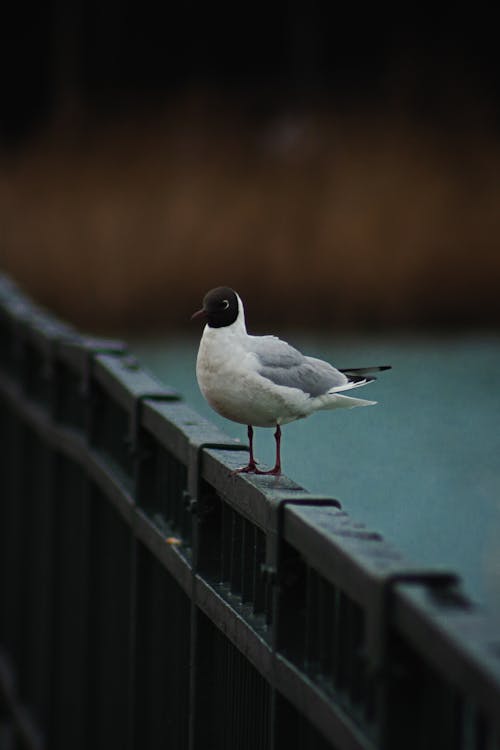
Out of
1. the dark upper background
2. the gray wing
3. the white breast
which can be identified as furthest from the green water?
the dark upper background

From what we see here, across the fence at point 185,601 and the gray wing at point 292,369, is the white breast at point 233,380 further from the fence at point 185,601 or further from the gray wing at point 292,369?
the fence at point 185,601

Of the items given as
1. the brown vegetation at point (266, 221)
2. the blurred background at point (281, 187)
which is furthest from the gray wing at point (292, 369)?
the brown vegetation at point (266, 221)

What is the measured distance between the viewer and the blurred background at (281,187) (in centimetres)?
1552

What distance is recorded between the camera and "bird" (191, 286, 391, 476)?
10.4 feet

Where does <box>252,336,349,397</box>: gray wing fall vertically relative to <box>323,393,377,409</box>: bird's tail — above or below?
above

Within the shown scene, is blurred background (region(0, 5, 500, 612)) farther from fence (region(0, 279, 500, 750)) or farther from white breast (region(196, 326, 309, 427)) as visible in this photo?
white breast (region(196, 326, 309, 427))

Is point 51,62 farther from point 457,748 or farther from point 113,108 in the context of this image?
point 457,748

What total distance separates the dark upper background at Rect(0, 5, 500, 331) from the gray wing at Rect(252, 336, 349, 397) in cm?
1315

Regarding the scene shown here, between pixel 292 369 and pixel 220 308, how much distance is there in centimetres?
19

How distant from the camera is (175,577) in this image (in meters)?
3.61

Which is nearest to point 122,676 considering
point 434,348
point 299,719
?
point 299,719

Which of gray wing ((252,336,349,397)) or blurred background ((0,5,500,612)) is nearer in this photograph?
gray wing ((252,336,349,397))

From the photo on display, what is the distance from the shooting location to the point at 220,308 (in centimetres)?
319

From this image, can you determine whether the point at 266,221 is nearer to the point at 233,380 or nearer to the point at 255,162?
the point at 255,162
